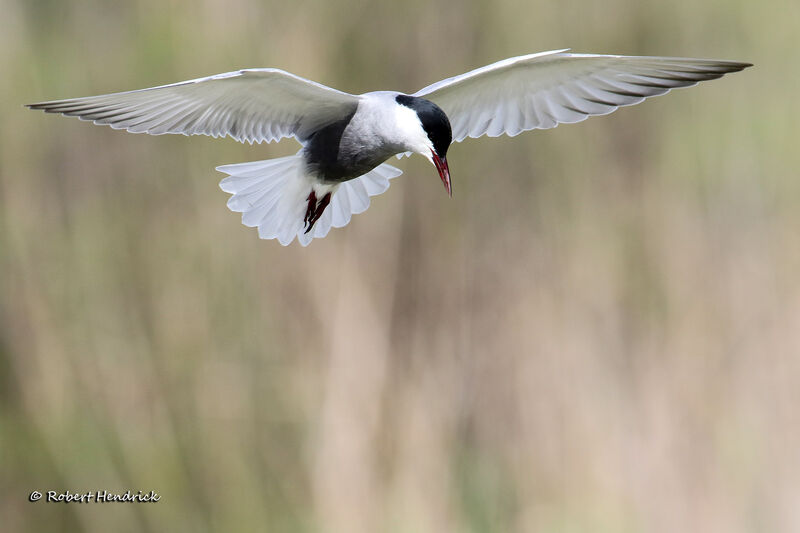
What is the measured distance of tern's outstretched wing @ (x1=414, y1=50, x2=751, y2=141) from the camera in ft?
6.31

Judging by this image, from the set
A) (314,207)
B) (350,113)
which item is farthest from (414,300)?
(350,113)

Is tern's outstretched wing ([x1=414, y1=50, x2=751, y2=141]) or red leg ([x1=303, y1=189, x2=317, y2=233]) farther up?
tern's outstretched wing ([x1=414, y1=50, x2=751, y2=141])

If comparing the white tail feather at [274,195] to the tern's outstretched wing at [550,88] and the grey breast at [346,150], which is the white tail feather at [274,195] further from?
the tern's outstretched wing at [550,88]

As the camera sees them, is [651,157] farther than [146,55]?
Yes

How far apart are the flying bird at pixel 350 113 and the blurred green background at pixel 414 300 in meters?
0.91

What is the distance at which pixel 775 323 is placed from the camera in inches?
125

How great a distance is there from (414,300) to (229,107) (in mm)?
1375

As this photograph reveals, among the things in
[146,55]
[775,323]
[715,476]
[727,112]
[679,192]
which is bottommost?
[715,476]

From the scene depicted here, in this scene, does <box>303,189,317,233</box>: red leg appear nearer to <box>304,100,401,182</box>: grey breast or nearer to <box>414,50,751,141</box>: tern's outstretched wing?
<box>304,100,401,182</box>: grey breast

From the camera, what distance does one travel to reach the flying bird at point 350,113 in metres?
1.78

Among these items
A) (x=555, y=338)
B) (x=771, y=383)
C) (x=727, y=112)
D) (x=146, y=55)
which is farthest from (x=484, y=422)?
(x=146, y=55)

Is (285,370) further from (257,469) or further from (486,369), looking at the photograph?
(486,369)

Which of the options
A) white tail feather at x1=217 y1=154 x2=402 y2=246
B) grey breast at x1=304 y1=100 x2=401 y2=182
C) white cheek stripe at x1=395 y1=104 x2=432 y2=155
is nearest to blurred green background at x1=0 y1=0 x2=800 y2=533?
white tail feather at x1=217 y1=154 x2=402 y2=246

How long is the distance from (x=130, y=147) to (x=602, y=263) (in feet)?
5.50
